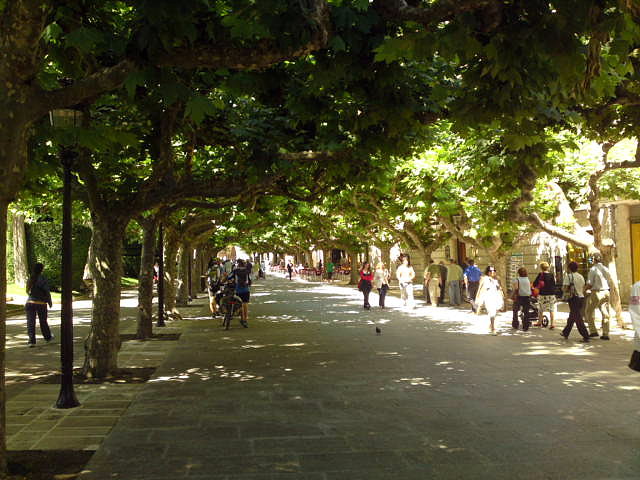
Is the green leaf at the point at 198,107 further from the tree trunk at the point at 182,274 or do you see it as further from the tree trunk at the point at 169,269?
the tree trunk at the point at 182,274

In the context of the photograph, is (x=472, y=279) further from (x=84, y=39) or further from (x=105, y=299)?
(x=84, y=39)

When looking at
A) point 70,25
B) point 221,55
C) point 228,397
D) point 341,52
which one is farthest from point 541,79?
point 228,397

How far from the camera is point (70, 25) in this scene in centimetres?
636

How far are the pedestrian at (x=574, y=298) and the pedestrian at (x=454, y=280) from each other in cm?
893

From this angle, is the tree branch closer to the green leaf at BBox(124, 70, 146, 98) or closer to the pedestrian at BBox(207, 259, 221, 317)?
the green leaf at BBox(124, 70, 146, 98)

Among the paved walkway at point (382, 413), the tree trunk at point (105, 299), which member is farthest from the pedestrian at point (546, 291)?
the tree trunk at point (105, 299)

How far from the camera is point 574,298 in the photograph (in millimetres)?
13406

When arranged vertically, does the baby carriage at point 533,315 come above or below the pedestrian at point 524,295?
below

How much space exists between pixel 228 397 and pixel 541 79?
5.36m

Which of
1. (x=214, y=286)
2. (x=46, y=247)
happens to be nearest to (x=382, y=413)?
(x=214, y=286)

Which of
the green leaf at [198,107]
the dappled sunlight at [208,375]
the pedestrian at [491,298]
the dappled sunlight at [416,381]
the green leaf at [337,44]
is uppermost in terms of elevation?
the green leaf at [337,44]

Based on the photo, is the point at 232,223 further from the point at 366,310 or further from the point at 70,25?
the point at 70,25

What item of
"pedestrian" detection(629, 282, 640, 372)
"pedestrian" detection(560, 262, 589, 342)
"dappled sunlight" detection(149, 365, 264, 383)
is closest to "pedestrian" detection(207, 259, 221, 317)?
"dappled sunlight" detection(149, 365, 264, 383)

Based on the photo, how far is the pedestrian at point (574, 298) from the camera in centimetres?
1320
